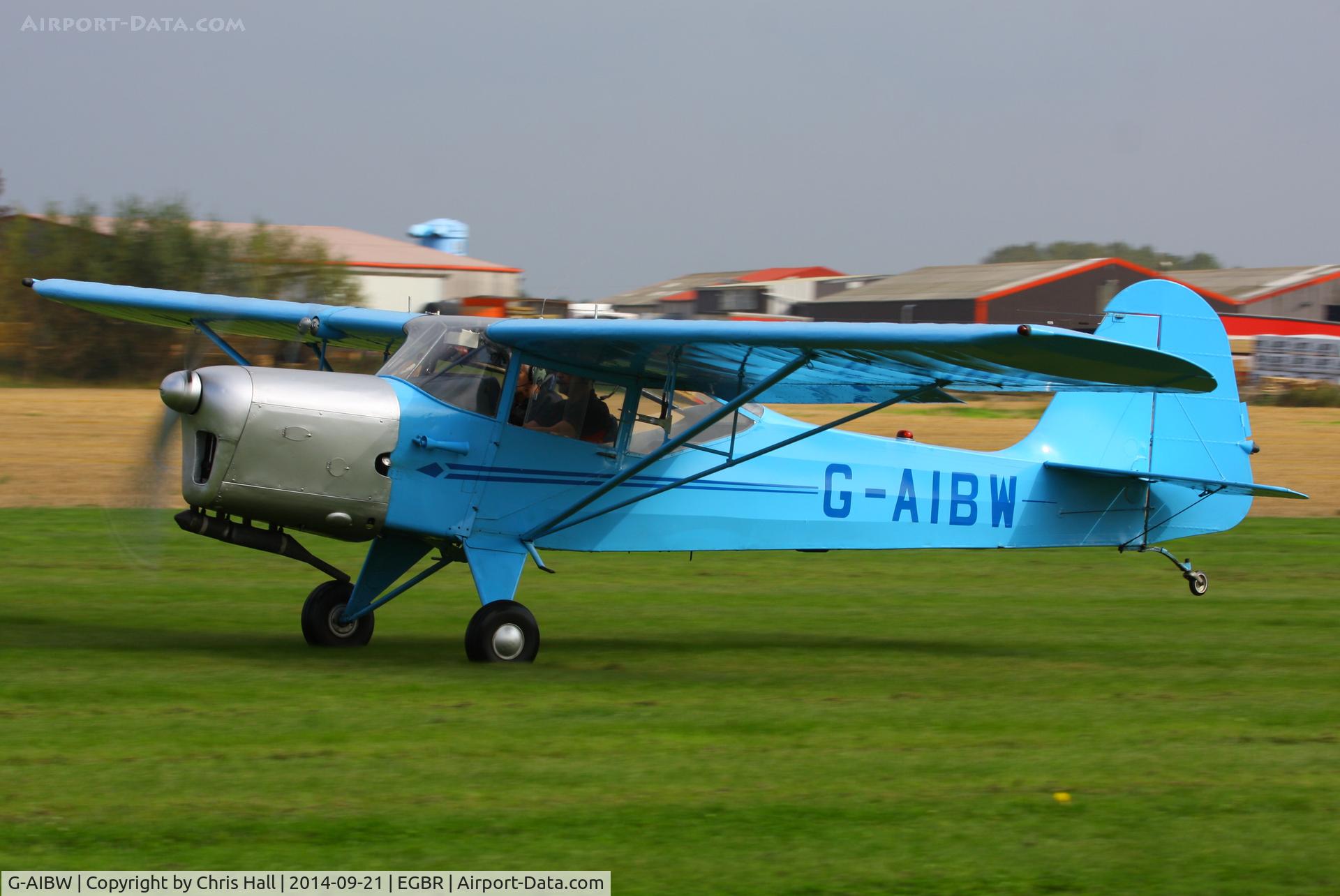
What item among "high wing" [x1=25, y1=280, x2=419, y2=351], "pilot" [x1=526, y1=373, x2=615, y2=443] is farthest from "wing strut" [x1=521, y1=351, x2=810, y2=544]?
"high wing" [x1=25, y1=280, x2=419, y2=351]

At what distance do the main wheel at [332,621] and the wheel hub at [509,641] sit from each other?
1346 millimetres

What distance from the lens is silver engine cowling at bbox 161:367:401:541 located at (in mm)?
8461

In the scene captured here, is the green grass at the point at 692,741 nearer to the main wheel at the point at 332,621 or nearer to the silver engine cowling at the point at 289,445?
the main wheel at the point at 332,621

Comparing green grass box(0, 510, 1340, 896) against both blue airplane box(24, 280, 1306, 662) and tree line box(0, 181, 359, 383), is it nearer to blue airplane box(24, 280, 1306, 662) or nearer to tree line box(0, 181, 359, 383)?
blue airplane box(24, 280, 1306, 662)

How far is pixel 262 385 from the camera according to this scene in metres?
8.61

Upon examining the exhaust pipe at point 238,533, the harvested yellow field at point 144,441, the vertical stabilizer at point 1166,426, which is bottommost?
the harvested yellow field at point 144,441

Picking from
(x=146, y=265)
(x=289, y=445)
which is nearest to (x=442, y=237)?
(x=146, y=265)

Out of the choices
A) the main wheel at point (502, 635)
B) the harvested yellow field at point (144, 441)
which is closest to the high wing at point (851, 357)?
the main wheel at point (502, 635)

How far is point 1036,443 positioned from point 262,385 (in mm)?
6780

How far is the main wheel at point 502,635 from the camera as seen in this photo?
369 inches

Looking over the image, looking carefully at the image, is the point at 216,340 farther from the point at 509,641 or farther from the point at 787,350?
the point at 787,350

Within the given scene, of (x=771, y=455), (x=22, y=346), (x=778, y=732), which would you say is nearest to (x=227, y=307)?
(x=771, y=455)

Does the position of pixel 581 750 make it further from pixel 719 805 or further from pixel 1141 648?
pixel 1141 648

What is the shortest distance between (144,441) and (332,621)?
182 cm
